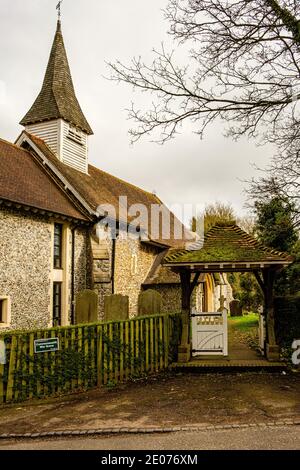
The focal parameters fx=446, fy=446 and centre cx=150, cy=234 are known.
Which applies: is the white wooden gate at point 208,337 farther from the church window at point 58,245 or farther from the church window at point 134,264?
the church window at point 134,264

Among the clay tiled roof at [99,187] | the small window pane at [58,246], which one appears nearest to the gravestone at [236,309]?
the clay tiled roof at [99,187]

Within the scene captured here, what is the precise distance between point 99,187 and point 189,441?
1889cm

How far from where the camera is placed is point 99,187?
77.6 ft

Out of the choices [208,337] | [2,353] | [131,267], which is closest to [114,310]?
[2,353]

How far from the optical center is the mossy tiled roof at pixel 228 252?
11.8 m

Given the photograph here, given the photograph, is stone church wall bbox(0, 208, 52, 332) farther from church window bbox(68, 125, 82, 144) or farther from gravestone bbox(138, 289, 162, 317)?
church window bbox(68, 125, 82, 144)

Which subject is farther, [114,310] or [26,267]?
[26,267]

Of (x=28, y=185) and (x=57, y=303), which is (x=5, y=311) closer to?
(x=57, y=303)

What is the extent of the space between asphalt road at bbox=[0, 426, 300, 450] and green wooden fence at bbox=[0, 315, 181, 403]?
2.35 metres

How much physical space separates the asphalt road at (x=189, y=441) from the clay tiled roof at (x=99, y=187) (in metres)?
13.8

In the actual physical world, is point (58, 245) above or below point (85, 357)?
above

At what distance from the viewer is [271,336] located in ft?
39.1

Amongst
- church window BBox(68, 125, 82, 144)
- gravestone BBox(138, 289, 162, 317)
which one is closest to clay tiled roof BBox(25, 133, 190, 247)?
church window BBox(68, 125, 82, 144)

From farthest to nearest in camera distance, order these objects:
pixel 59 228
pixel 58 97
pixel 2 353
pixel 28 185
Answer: pixel 58 97 → pixel 59 228 → pixel 28 185 → pixel 2 353
